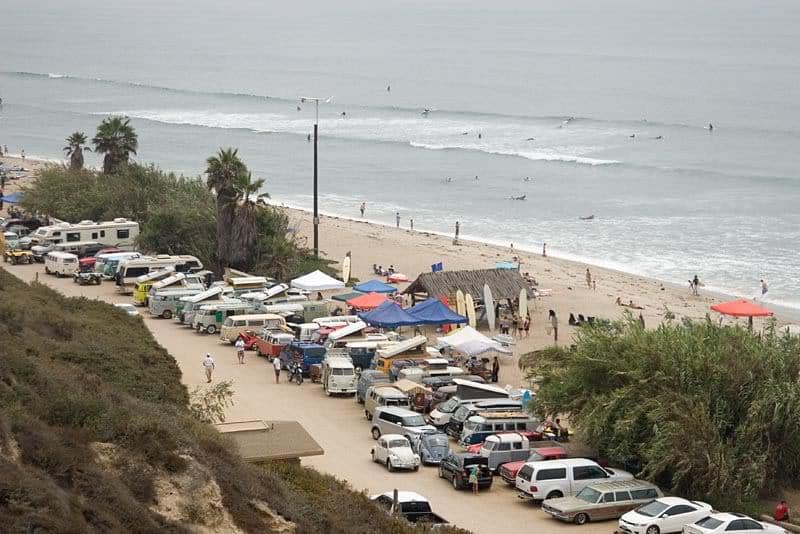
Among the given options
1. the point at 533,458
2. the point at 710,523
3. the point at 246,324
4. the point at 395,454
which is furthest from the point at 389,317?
the point at 710,523

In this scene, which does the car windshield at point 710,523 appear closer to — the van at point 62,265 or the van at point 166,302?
the van at point 166,302

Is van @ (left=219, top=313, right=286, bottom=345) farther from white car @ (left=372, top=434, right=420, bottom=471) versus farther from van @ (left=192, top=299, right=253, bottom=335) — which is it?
white car @ (left=372, top=434, right=420, bottom=471)

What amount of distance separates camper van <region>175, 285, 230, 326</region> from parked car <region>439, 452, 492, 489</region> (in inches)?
545

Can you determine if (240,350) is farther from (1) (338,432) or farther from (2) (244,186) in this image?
(2) (244,186)

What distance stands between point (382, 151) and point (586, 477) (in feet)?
Answer: 230

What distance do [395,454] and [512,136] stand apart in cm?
7624

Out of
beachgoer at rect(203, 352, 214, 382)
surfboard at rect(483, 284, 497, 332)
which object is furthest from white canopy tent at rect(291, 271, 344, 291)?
beachgoer at rect(203, 352, 214, 382)

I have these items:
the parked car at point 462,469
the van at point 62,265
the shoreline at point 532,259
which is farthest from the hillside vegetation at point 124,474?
the shoreline at point 532,259

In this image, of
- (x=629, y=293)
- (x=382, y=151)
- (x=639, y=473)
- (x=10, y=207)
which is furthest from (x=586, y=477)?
(x=382, y=151)

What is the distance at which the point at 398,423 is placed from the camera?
2316cm

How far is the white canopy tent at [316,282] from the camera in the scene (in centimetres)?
3662

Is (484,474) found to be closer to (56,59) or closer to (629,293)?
(629,293)

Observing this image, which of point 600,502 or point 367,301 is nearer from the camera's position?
point 600,502

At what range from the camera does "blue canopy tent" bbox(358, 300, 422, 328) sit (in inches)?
1252
